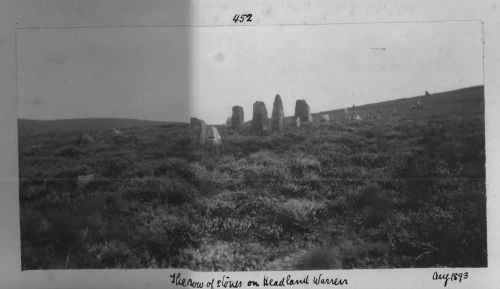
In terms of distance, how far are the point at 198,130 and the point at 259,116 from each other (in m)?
0.64

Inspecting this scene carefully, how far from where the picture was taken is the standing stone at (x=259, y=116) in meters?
5.21

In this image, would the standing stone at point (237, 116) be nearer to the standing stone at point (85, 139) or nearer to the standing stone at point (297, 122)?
the standing stone at point (297, 122)

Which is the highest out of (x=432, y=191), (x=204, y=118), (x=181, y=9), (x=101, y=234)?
(x=181, y=9)

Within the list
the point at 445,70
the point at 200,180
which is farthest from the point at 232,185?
the point at 445,70

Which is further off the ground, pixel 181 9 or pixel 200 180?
pixel 181 9

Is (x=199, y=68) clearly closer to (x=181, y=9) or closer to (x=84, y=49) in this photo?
(x=181, y=9)

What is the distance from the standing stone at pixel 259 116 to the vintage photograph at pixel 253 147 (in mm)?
11

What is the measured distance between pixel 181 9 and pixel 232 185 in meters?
1.87

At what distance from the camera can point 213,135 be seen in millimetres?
5191

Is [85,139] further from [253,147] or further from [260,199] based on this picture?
[260,199]

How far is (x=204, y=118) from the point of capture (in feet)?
17.0
